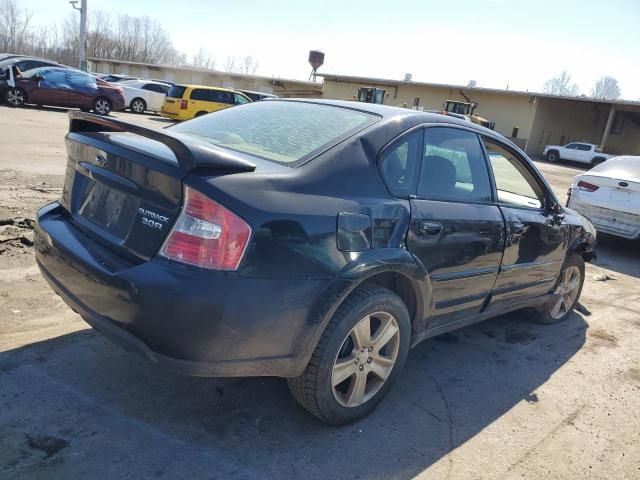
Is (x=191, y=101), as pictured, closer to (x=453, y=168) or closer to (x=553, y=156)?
(x=453, y=168)

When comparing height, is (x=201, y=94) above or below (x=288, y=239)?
above

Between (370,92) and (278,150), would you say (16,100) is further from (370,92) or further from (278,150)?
(278,150)

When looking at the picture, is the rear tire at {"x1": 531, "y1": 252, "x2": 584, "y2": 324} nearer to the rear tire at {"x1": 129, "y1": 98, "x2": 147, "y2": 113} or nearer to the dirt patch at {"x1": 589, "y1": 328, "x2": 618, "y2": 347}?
the dirt patch at {"x1": 589, "y1": 328, "x2": 618, "y2": 347}

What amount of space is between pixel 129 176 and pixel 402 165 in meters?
1.47

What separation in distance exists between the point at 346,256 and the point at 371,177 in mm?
489

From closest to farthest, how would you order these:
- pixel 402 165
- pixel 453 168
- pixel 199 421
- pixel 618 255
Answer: pixel 199 421 → pixel 402 165 → pixel 453 168 → pixel 618 255

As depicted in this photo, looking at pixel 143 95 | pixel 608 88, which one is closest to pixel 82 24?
pixel 143 95

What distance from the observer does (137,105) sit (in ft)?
80.1

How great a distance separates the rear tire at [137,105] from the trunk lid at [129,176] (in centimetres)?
2321

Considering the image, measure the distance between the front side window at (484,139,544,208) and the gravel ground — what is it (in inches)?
47.1

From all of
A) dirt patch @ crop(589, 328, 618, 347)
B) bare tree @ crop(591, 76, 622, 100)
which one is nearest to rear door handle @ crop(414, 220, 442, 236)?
dirt patch @ crop(589, 328, 618, 347)

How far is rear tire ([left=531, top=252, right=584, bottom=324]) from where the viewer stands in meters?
→ 4.73

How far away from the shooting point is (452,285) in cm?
323

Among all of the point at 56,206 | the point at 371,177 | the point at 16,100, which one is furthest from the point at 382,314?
the point at 16,100
